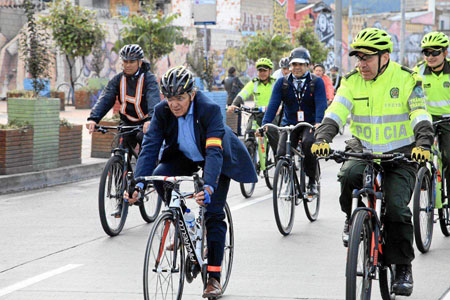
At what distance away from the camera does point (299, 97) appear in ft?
30.8

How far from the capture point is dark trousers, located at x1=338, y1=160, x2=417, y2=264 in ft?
16.9

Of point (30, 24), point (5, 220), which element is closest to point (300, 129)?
point (5, 220)

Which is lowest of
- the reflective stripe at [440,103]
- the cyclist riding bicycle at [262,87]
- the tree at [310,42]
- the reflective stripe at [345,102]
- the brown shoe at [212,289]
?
the brown shoe at [212,289]

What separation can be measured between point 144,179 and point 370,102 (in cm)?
157

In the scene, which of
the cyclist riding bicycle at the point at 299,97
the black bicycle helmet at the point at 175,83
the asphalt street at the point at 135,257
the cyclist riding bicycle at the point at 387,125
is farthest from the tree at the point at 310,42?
the black bicycle helmet at the point at 175,83

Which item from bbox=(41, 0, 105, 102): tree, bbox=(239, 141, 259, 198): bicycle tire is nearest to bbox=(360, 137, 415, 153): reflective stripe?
bbox=(239, 141, 259, 198): bicycle tire

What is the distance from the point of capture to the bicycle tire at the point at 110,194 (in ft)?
26.6

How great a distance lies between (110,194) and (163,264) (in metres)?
3.59

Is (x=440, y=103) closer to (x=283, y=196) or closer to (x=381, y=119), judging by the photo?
(x=283, y=196)

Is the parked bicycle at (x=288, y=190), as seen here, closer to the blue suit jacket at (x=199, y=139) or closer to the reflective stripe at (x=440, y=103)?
the reflective stripe at (x=440, y=103)

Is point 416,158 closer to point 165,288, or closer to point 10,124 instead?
point 165,288

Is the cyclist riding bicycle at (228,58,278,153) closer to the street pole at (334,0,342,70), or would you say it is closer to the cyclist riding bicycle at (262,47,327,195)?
the cyclist riding bicycle at (262,47,327,195)

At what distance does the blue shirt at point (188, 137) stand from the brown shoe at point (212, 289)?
0.84 m

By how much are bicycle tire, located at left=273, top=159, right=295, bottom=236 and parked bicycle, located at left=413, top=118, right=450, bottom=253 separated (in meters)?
1.48
